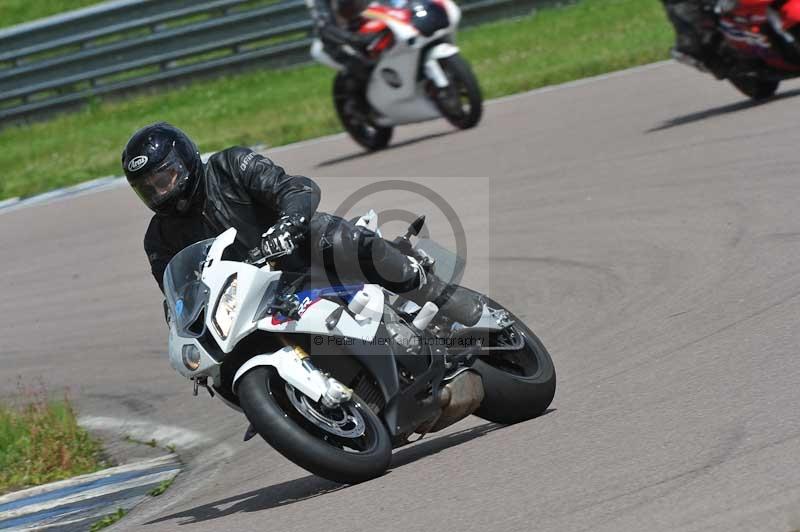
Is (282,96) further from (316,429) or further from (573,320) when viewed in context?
(316,429)

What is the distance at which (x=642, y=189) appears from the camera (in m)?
9.68

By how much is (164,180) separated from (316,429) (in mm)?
1172

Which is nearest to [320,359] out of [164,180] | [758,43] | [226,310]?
[226,310]

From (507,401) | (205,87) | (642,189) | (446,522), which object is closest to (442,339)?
(507,401)

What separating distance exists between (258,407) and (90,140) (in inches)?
554

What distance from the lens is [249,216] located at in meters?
5.51

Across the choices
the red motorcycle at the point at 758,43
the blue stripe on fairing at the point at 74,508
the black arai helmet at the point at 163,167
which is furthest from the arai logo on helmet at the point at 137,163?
the red motorcycle at the point at 758,43

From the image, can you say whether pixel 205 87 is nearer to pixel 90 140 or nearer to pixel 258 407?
pixel 90 140

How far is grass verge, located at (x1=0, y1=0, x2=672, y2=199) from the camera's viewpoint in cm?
1612

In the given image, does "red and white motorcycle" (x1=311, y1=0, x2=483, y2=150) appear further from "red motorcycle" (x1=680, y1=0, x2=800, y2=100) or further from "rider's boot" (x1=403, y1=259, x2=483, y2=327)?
"rider's boot" (x1=403, y1=259, x2=483, y2=327)

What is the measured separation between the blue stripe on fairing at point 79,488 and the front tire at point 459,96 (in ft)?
23.4

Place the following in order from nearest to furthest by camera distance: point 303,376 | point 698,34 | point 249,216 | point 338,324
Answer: point 303,376, point 338,324, point 249,216, point 698,34

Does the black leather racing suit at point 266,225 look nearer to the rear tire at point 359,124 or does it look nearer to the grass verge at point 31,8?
the rear tire at point 359,124

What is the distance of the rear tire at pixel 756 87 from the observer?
11.9 m
